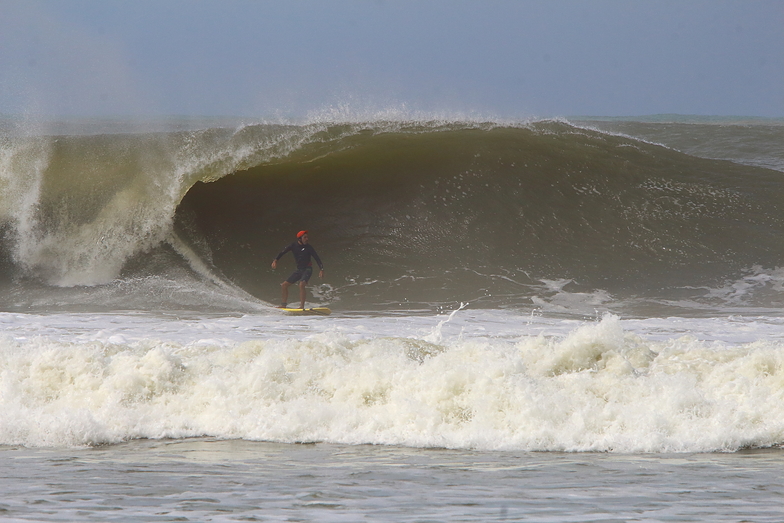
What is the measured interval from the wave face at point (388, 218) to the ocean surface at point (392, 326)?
1.8 inches

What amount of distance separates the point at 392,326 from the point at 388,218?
15.5 ft

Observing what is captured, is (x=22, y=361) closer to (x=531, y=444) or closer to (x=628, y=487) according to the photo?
(x=531, y=444)

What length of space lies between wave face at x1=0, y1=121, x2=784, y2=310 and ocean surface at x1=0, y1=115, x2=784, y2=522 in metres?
0.05

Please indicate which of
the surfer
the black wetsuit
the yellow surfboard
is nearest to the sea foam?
the yellow surfboard

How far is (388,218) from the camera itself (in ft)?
41.8

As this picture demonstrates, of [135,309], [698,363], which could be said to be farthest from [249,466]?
[135,309]

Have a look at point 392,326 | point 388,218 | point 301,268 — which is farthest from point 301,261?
point 388,218

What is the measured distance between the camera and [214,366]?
18.5 ft

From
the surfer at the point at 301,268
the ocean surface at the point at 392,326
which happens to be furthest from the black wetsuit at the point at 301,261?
the ocean surface at the point at 392,326

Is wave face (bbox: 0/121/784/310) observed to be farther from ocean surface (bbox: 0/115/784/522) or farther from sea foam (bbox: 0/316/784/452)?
sea foam (bbox: 0/316/784/452)

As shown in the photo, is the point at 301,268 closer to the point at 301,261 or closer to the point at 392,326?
the point at 301,261

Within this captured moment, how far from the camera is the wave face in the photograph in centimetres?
1082

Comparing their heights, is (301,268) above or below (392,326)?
above

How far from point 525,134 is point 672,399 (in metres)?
10.5
